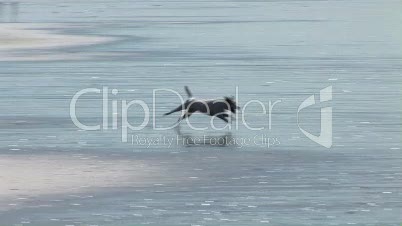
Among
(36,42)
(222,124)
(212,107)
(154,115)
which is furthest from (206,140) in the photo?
(36,42)

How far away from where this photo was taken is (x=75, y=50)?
2783 centimetres

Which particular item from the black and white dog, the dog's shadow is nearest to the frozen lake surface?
the dog's shadow

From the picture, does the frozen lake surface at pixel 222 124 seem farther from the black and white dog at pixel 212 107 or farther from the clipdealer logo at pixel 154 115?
the black and white dog at pixel 212 107

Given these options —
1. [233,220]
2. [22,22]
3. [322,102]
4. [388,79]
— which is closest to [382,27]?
[22,22]

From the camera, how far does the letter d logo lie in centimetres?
1534

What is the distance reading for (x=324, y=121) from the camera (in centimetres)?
1673

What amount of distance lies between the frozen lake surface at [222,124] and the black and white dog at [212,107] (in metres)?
0.31

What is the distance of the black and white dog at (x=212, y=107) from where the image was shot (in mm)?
16127

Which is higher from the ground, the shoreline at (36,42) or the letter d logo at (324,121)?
the shoreline at (36,42)

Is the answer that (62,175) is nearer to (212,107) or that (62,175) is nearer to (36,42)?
(212,107)

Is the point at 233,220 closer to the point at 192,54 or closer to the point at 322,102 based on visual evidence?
the point at 322,102

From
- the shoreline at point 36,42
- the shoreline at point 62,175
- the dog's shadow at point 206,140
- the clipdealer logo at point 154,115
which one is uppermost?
the shoreline at point 36,42

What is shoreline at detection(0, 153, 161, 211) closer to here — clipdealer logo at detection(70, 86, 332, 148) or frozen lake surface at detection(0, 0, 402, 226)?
frozen lake surface at detection(0, 0, 402, 226)

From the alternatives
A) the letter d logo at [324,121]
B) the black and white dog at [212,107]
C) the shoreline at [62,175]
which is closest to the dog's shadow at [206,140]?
the black and white dog at [212,107]
